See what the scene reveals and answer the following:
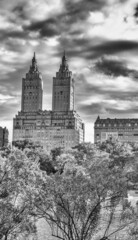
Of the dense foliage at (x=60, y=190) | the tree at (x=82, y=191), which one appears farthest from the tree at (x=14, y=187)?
the tree at (x=82, y=191)

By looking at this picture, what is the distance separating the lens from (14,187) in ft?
88.1

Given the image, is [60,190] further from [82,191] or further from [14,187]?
[14,187]

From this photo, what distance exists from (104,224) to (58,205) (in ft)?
93.5

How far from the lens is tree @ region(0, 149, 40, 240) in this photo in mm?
26531

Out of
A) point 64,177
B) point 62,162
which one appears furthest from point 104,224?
point 64,177

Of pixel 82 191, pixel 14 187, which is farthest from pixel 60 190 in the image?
pixel 14 187

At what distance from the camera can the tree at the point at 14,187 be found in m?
26.5

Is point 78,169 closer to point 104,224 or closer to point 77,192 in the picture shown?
point 77,192

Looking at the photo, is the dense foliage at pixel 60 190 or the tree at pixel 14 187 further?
the dense foliage at pixel 60 190

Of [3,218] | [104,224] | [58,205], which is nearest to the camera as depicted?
[3,218]

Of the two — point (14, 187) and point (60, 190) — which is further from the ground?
point (14, 187)

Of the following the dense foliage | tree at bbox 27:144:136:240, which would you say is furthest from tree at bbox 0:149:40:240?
tree at bbox 27:144:136:240

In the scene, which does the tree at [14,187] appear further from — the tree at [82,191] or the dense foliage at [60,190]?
the tree at [82,191]

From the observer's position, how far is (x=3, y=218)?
2634 cm
